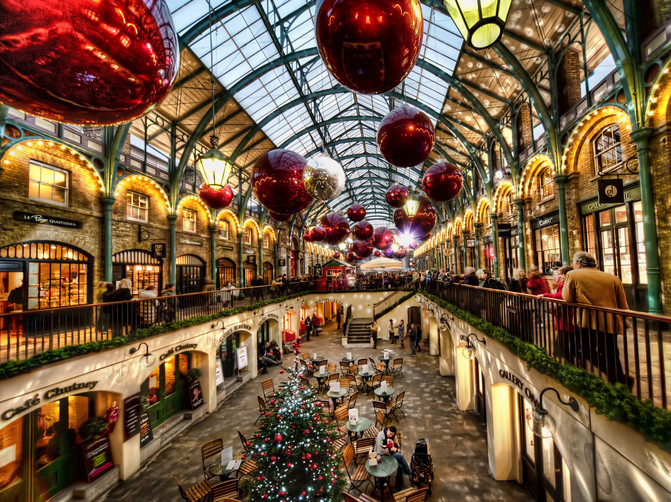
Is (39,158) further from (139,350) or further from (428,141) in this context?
(428,141)

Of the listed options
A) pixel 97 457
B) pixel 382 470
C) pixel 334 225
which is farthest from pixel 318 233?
pixel 97 457

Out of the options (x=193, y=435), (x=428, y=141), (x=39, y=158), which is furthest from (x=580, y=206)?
(x=39, y=158)

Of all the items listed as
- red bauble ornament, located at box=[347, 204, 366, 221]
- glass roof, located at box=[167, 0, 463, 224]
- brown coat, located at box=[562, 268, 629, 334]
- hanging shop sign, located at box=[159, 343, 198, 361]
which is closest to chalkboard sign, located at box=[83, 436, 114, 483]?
hanging shop sign, located at box=[159, 343, 198, 361]

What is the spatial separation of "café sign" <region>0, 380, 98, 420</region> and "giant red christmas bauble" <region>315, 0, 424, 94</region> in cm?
762

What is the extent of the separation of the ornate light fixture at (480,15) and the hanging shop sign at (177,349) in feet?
32.4

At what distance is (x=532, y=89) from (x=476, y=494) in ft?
40.0

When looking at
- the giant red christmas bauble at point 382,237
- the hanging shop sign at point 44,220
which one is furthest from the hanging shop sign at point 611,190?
the hanging shop sign at point 44,220

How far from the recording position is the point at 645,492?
266 cm

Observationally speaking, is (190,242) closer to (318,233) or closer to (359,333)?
(318,233)

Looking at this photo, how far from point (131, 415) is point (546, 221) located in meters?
14.9

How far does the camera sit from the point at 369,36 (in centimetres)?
209

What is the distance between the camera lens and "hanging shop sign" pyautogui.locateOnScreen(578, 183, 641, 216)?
7645 millimetres

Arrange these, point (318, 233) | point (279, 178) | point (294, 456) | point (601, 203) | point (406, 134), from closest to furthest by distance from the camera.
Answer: point (406, 134)
point (279, 178)
point (294, 456)
point (601, 203)
point (318, 233)

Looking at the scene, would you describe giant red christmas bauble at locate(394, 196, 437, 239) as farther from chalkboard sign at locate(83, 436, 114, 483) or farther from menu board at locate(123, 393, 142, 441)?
chalkboard sign at locate(83, 436, 114, 483)
